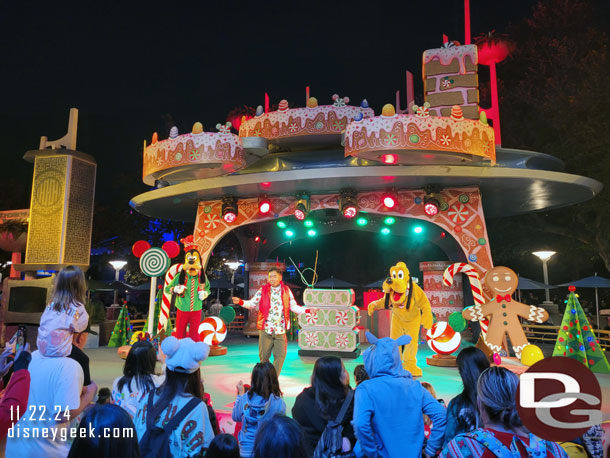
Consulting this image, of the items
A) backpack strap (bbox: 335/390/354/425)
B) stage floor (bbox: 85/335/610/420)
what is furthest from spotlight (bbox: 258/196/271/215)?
backpack strap (bbox: 335/390/354/425)

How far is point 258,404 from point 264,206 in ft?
29.5

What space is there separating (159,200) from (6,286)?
4.20 meters

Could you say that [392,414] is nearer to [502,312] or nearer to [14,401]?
[14,401]

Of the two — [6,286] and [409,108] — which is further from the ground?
[409,108]

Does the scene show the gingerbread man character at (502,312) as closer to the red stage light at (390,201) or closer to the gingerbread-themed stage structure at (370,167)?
the gingerbread-themed stage structure at (370,167)

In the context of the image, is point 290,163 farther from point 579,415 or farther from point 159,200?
point 579,415

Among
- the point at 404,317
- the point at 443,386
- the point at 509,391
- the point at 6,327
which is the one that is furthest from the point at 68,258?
the point at 509,391

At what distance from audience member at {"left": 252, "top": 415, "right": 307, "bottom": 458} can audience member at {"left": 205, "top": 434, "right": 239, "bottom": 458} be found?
12cm

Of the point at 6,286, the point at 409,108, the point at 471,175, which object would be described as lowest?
the point at 6,286

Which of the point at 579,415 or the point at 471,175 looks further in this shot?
the point at 471,175

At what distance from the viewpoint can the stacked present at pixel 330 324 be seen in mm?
11195

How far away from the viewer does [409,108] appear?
480 inches

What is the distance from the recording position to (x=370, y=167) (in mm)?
10750

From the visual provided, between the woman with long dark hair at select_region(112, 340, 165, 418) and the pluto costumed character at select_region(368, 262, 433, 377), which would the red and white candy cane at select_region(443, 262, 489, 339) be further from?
the woman with long dark hair at select_region(112, 340, 165, 418)
